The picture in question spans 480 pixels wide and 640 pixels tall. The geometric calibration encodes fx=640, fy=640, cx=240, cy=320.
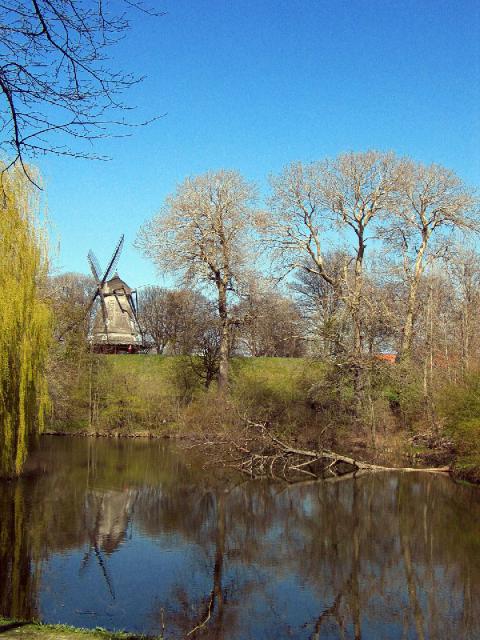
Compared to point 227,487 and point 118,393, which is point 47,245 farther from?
point 118,393

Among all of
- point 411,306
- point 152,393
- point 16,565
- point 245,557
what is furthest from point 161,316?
point 16,565

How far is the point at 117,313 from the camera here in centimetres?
4856

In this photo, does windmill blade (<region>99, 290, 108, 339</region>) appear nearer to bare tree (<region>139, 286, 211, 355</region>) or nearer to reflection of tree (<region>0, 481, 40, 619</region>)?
bare tree (<region>139, 286, 211, 355</region>)

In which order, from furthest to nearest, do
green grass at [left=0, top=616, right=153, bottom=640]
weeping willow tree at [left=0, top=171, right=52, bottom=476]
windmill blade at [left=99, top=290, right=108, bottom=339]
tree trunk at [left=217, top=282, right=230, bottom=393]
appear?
windmill blade at [left=99, top=290, right=108, bottom=339]
tree trunk at [left=217, top=282, right=230, bottom=393]
weeping willow tree at [left=0, top=171, right=52, bottom=476]
green grass at [left=0, top=616, right=153, bottom=640]

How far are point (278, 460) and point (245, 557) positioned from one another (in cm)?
1099

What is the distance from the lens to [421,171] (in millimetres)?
27734

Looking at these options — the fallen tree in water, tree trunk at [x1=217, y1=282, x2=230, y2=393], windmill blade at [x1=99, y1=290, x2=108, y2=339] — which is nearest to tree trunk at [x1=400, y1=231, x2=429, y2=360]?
the fallen tree in water

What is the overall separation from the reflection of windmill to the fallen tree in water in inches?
1018

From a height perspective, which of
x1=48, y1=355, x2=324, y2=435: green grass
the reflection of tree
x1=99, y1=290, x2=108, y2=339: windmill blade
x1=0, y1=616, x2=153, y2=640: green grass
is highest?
x1=99, y1=290, x2=108, y2=339: windmill blade

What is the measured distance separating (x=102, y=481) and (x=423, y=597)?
38.7 ft

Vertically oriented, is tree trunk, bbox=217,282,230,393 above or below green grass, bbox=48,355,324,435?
above

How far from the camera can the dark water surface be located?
8117 mm

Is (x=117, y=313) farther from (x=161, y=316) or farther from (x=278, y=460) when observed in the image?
(x=278, y=460)

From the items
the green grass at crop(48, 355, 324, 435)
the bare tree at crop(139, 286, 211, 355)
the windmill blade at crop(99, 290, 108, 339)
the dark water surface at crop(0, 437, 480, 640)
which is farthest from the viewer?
the bare tree at crop(139, 286, 211, 355)
